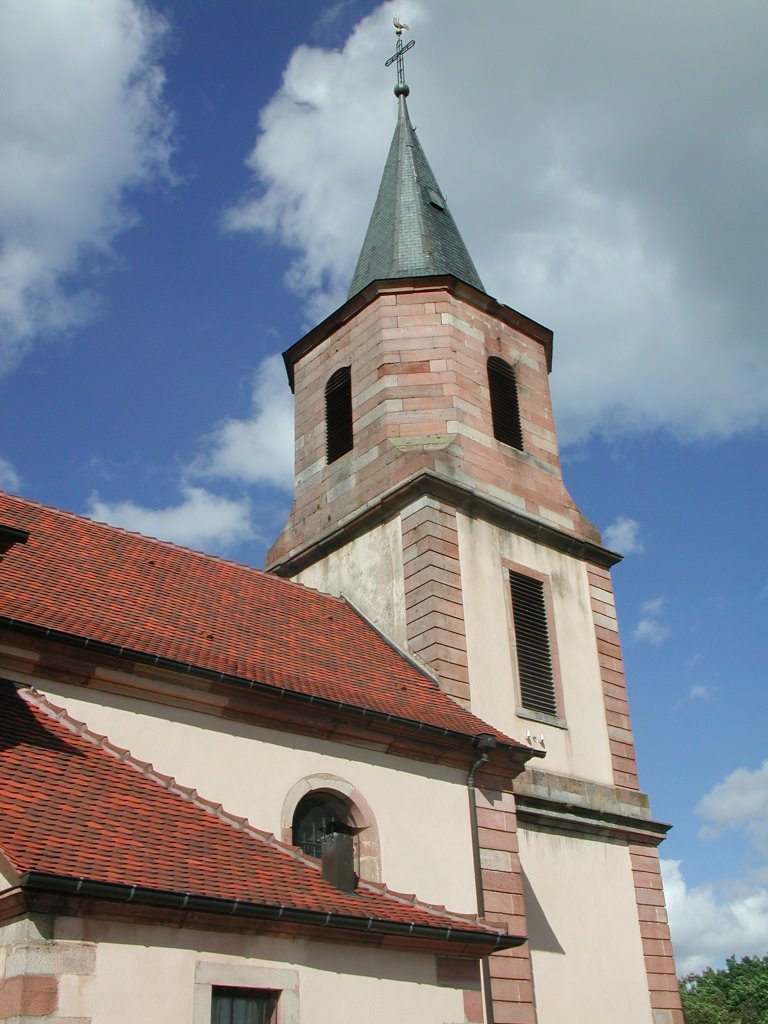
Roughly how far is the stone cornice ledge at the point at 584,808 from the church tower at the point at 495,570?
29 millimetres

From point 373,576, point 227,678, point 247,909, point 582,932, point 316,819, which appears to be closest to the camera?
point 247,909

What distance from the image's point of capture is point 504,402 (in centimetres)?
1911

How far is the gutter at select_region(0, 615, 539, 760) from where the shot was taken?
10523 mm

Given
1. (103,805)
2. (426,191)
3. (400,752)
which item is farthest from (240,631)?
(426,191)

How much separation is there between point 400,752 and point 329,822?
50.1 inches

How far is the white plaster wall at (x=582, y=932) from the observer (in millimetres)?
13383

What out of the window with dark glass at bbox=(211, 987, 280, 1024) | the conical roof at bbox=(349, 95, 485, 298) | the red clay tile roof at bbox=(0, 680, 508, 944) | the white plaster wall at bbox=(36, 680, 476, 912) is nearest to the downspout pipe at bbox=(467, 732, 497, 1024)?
the white plaster wall at bbox=(36, 680, 476, 912)

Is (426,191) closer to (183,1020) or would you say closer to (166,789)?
(166,789)

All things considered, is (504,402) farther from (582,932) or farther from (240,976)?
(240,976)

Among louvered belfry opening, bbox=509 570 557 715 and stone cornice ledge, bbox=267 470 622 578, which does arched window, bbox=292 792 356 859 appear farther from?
stone cornice ledge, bbox=267 470 622 578

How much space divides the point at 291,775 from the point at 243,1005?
11.3 feet

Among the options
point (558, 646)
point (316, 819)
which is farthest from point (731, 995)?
point (316, 819)

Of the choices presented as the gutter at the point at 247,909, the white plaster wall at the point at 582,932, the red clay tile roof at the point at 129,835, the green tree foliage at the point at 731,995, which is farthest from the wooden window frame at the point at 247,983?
the green tree foliage at the point at 731,995

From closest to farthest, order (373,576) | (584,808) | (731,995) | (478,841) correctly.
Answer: (478,841) < (584,808) < (373,576) < (731,995)
